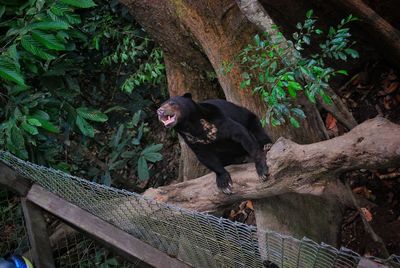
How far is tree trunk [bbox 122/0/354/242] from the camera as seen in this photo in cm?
433

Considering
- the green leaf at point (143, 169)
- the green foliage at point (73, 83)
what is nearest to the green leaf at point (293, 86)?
the green foliage at point (73, 83)

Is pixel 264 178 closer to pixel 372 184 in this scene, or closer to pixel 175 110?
pixel 175 110

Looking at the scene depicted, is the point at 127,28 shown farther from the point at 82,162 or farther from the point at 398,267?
the point at 398,267

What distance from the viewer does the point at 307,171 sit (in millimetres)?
3410

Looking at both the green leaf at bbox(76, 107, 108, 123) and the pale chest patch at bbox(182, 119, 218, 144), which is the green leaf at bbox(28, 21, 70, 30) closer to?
the green leaf at bbox(76, 107, 108, 123)

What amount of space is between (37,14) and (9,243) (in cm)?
209

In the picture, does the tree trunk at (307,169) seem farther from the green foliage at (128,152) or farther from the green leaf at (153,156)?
the green foliage at (128,152)

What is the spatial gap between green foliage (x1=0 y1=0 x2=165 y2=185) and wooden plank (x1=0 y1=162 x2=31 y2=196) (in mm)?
534

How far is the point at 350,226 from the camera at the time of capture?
5109mm

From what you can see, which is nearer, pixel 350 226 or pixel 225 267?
pixel 225 267

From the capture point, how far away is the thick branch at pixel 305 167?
10.1 ft

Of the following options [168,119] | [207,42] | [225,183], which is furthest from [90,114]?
[225,183]

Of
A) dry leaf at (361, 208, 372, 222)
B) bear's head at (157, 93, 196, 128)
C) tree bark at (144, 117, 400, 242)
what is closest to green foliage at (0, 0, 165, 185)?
bear's head at (157, 93, 196, 128)

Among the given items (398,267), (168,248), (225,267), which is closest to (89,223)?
(168,248)
